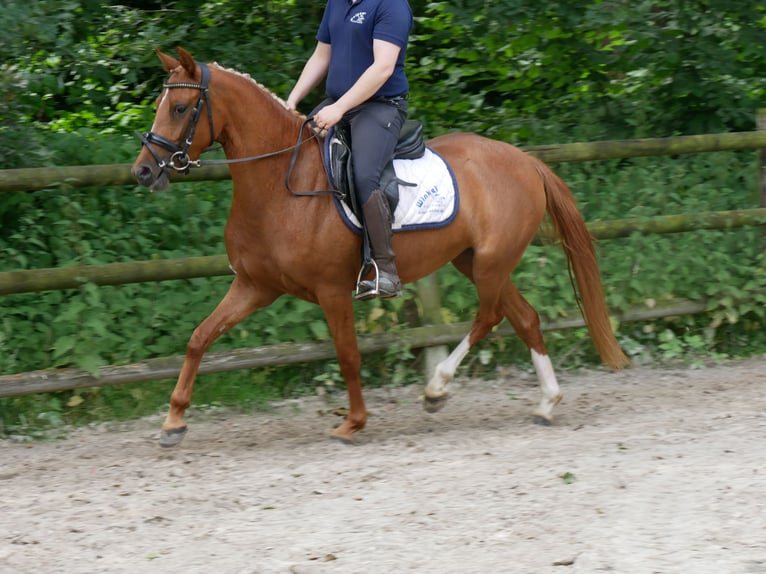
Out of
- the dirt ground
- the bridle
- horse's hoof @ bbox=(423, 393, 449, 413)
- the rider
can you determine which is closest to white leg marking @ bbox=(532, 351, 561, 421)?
the dirt ground

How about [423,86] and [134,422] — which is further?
[423,86]

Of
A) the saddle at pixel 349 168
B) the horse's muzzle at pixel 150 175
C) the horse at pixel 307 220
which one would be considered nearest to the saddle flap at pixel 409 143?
the saddle at pixel 349 168

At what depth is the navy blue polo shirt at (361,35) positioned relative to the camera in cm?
560

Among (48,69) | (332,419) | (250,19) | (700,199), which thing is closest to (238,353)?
(332,419)

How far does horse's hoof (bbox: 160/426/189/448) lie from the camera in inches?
232

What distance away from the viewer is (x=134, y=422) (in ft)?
22.0

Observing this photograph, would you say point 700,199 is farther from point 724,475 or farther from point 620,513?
point 620,513

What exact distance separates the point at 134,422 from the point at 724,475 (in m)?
3.63

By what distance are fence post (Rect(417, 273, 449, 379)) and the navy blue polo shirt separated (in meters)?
1.81

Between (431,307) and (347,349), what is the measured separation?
1491 millimetres

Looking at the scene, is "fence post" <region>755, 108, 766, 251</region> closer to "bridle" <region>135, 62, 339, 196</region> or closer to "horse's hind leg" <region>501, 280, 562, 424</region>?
"horse's hind leg" <region>501, 280, 562, 424</region>

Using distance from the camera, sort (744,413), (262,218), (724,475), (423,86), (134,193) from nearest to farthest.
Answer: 1. (724,475)
2. (262,218)
3. (744,413)
4. (134,193)
5. (423,86)

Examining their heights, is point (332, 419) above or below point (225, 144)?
below

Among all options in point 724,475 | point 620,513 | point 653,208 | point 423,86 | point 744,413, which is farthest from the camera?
point 423,86
